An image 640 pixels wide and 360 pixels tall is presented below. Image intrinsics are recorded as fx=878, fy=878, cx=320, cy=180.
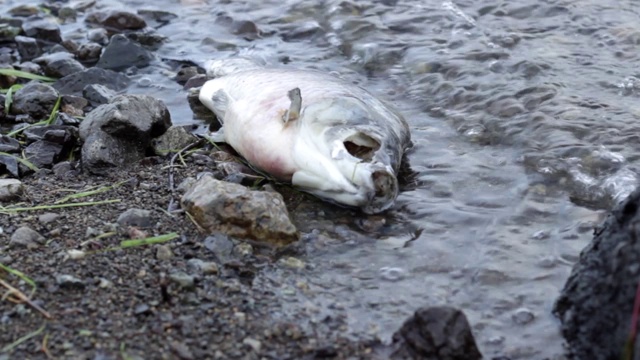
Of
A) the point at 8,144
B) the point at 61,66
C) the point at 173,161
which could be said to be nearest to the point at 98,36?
the point at 61,66

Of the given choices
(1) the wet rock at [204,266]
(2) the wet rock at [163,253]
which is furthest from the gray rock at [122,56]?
(1) the wet rock at [204,266]

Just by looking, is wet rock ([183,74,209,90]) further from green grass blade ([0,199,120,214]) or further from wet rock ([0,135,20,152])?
green grass blade ([0,199,120,214])

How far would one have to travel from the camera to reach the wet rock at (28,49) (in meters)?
7.82

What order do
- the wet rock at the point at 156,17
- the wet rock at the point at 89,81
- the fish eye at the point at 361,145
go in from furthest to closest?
1. the wet rock at the point at 156,17
2. the wet rock at the point at 89,81
3. the fish eye at the point at 361,145

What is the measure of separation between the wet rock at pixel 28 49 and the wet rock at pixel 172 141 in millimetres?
2605

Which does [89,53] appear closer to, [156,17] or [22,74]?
[22,74]

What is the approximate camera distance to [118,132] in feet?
18.2

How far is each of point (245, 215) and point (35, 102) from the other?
2.68 meters

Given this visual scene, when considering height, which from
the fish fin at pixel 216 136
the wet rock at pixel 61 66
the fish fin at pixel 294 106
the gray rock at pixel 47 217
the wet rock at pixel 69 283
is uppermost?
the fish fin at pixel 294 106

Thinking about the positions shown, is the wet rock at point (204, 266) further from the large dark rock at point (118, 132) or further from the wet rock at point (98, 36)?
the wet rock at point (98, 36)

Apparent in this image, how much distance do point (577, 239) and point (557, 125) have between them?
1.53m

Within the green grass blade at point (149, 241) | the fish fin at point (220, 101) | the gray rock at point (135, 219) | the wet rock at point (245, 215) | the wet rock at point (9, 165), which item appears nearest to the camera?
the green grass blade at point (149, 241)

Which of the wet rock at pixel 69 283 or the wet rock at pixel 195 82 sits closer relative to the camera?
the wet rock at pixel 69 283

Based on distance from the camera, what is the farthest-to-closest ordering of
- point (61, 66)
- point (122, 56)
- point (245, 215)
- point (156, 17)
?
point (156, 17)
point (122, 56)
point (61, 66)
point (245, 215)
